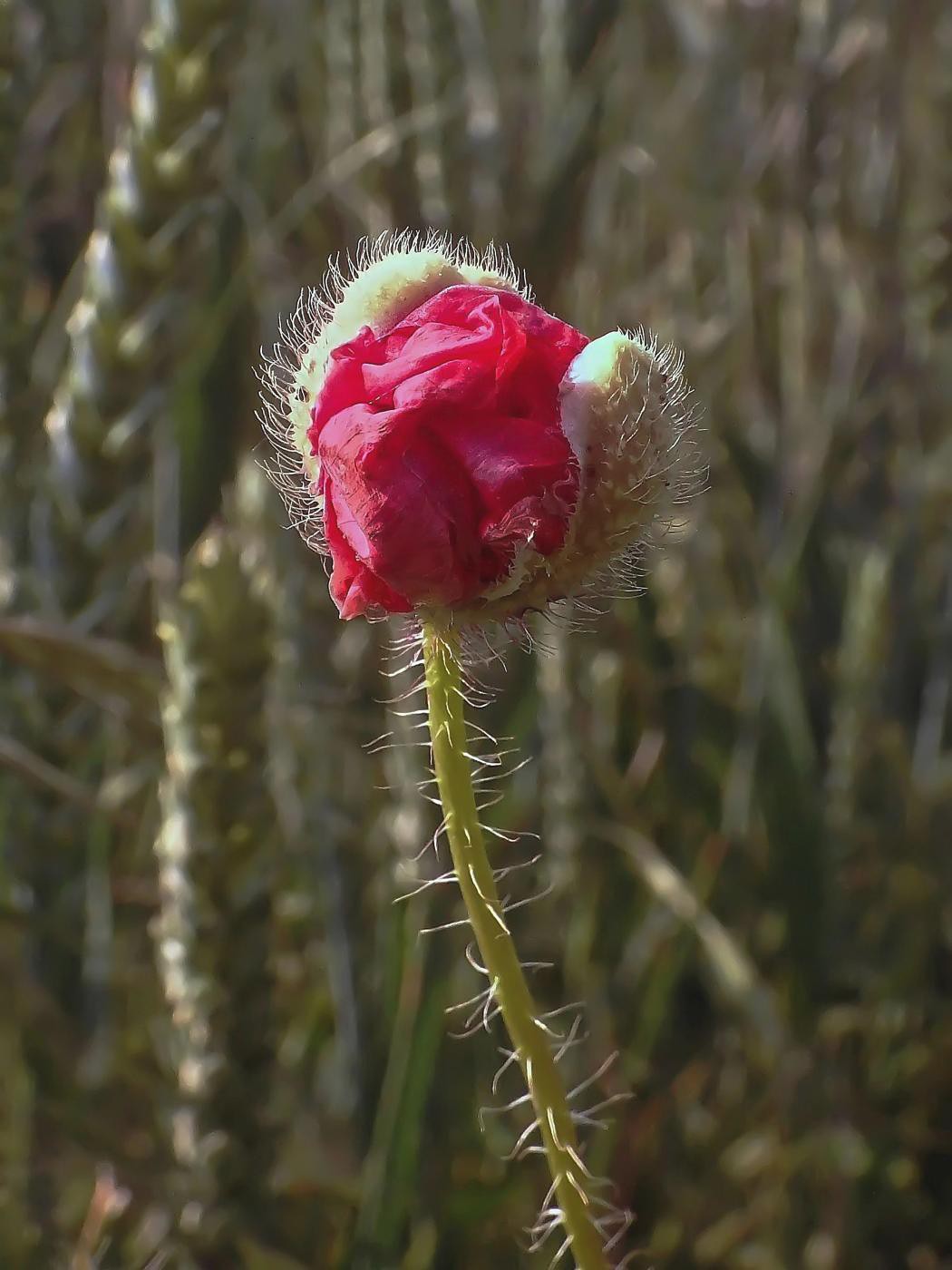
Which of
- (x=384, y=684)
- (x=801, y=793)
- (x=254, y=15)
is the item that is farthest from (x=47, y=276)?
(x=801, y=793)

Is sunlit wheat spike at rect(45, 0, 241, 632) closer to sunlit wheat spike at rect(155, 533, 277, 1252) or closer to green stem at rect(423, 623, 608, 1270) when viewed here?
sunlit wheat spike at rect(155, 533, 277, 1252)

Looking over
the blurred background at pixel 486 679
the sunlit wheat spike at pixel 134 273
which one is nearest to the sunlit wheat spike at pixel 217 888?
the blurred background at pixel 486 679

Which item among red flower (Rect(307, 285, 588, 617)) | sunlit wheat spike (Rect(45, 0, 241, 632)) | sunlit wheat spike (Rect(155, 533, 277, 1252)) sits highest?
sunlit wheat spike (Rect(45, 0, 241, 632))

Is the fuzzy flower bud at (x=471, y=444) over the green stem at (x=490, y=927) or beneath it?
over

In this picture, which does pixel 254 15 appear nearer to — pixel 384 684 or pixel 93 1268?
pixel 384 684

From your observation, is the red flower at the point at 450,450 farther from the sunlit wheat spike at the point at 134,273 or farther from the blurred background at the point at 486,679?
the sunlit wheat spike at the point at 134,273

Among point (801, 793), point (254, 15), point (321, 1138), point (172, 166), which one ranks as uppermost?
point (254, 15)

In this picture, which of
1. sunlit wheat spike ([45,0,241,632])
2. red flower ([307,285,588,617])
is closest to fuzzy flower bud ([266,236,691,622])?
red flower ([307,285,588,617])
